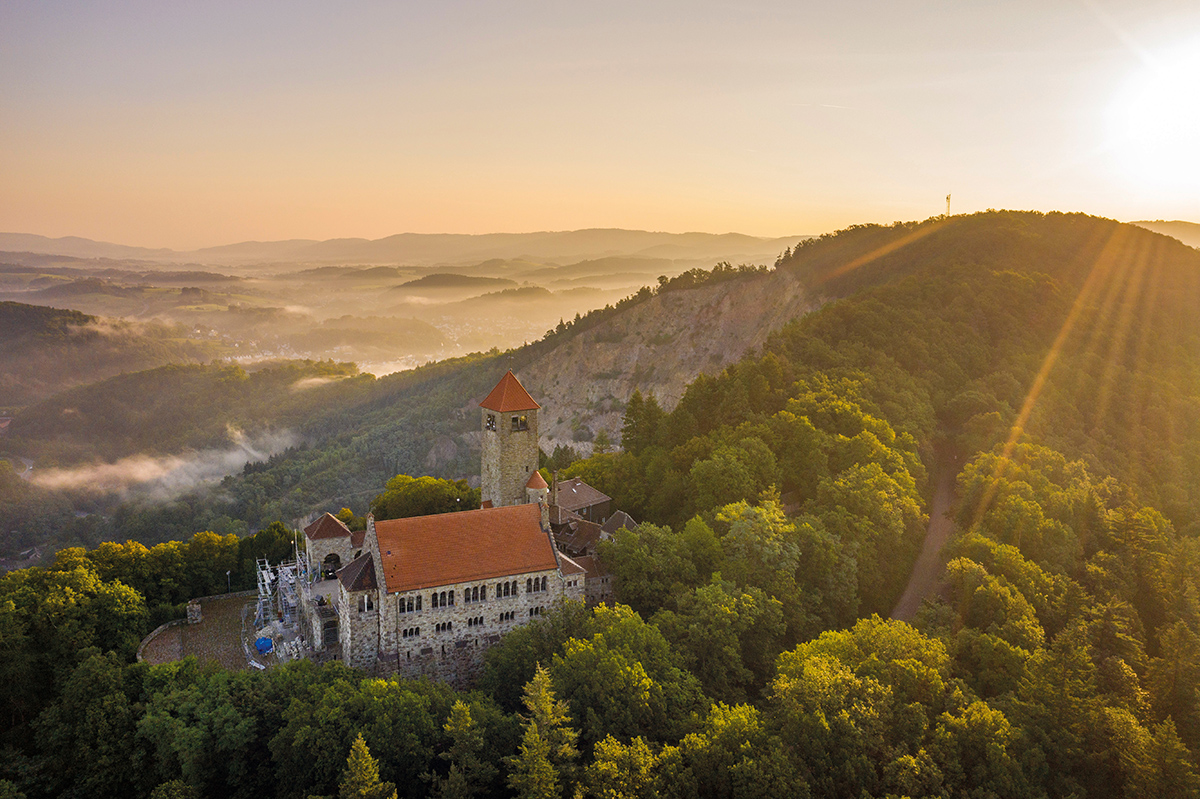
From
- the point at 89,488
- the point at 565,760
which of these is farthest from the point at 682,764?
the point at 89,488

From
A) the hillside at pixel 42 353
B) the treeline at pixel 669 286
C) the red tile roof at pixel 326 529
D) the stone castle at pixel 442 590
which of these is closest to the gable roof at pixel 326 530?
the red tile roof at pixel 326 529

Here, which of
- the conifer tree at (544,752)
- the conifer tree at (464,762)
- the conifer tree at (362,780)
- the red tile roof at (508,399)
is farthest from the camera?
the red tile roof at (508,399)

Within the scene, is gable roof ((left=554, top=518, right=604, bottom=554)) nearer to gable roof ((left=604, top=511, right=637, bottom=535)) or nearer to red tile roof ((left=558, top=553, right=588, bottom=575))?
gable roof ((left=604, top=511, right=637, bottom=535))

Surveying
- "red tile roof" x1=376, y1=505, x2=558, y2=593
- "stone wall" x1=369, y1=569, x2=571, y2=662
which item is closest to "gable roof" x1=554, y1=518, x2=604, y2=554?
"stone wall" x1=369, y1=569, x2=571, y2=662

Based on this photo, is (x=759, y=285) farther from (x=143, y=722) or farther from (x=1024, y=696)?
(x=143, y=722)

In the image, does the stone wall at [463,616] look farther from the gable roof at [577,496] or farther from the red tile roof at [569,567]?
the gable roof at [577,496]

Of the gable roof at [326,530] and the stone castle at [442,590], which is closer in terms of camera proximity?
the stone castle at [442,590]

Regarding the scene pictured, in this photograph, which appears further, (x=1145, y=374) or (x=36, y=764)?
(x=1145, y=374)
